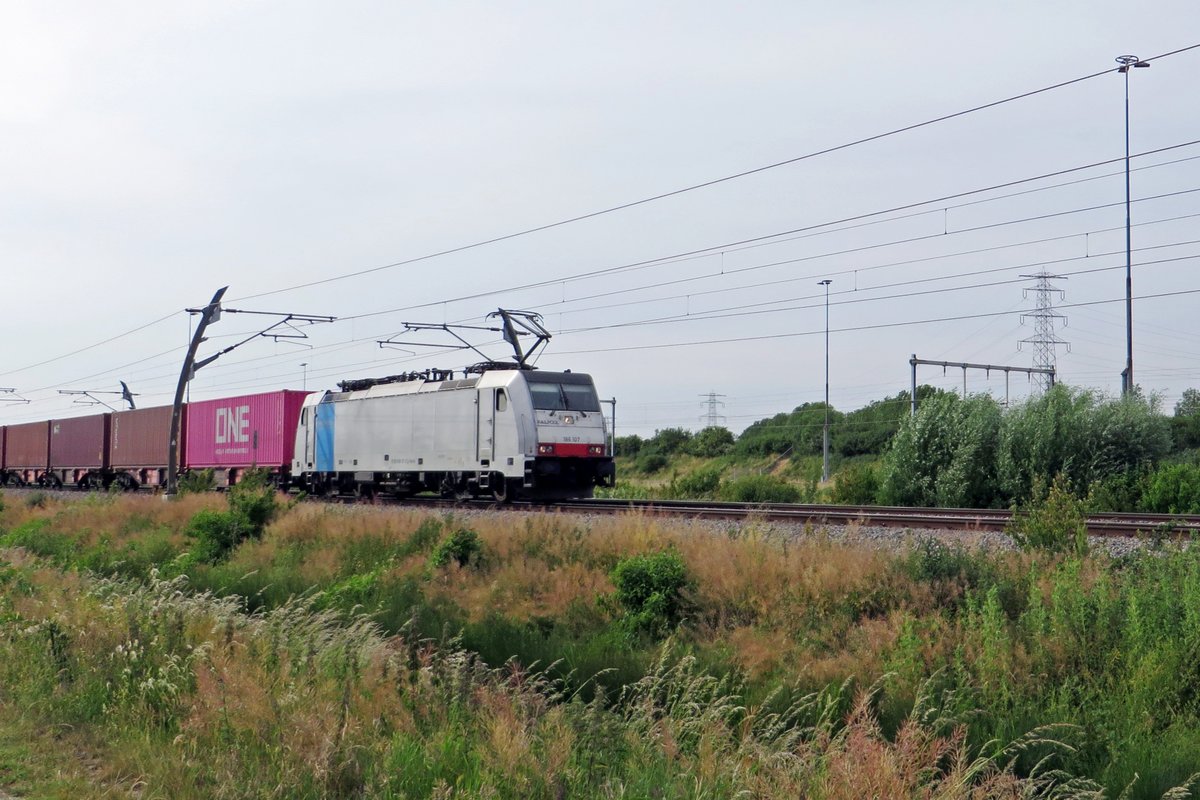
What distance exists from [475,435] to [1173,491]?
16089 mm

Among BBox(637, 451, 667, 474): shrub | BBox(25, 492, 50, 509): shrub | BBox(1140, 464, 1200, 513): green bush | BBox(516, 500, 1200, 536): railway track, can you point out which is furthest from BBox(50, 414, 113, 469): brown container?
BBox(1140, 464, 1200, 513): green bush

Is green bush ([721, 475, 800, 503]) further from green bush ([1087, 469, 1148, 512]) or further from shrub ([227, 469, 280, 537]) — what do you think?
shrub ([227, 469, 280, 537])

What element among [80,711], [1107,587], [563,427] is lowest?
[80,711]

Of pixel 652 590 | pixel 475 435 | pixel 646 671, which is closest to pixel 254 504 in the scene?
pixel 475 435

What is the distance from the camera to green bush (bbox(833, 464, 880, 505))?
30.3 meters

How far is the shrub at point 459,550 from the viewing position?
16.4m

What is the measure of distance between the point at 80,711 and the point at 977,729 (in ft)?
23.6

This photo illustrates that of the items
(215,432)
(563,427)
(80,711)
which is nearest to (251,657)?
(80,711)

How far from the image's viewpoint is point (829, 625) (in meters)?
11.5

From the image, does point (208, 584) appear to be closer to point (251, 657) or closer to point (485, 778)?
point (251, 657)

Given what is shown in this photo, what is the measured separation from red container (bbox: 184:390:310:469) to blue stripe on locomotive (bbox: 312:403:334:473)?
7.17 feet

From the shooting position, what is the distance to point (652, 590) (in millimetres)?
13117

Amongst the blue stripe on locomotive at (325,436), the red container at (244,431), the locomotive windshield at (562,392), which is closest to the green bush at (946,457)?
the locomotive windshield at (562,392)

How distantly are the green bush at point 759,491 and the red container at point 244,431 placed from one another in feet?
47.9
